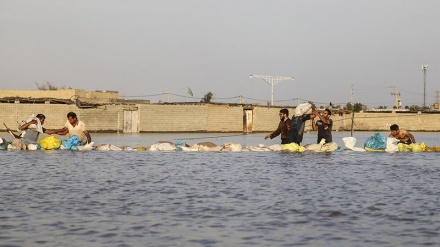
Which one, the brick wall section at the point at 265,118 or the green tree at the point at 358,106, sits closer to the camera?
the brick wall section at the point at 265,118

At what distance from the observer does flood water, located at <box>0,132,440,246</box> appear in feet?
25.4

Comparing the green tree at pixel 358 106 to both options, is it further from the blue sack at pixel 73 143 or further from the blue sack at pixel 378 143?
the blue sack at pixel 73 143

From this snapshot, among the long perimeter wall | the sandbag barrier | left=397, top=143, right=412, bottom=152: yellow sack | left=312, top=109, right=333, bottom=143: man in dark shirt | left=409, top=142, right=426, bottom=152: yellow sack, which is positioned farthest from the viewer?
the long perimeter wall

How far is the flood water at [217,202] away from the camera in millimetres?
7754

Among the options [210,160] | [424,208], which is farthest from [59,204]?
[210,160]

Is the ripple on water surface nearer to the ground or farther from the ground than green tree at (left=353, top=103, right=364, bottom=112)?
nearer to the ground

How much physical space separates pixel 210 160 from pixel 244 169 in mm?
2976

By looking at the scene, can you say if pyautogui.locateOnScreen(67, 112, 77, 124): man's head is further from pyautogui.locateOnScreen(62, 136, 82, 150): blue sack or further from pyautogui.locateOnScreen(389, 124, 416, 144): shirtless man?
pyautogui.locateOnScreen(389, 124, 416, 144): shirtless man

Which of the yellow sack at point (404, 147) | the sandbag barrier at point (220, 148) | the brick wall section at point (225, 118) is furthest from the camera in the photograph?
the brick wall section at point (225, 118)

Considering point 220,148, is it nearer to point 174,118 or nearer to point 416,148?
point 416,148

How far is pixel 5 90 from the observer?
5128 centimetres

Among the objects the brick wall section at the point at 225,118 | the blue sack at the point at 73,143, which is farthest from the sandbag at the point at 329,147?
the brick wall section at the point at 225,118

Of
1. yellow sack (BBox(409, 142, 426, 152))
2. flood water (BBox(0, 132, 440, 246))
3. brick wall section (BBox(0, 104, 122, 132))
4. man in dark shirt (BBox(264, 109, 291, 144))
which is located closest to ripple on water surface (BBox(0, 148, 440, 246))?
flood water (BBox(0, 132, 440, 246))

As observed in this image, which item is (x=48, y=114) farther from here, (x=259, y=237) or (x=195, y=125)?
(x=259, y=237)
